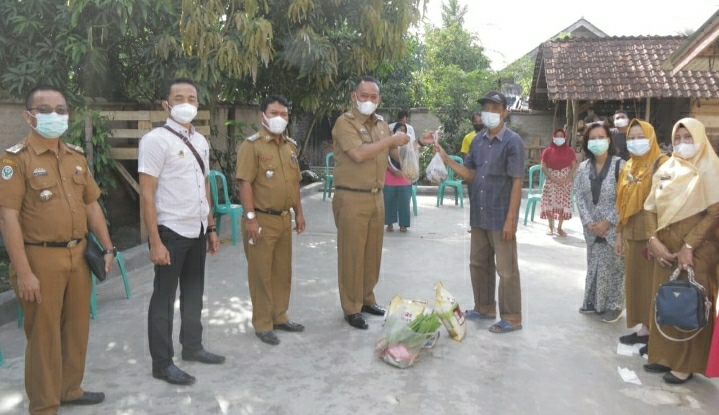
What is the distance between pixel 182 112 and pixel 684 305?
3116 mm

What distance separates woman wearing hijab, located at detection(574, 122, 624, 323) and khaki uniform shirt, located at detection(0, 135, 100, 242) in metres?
3.73

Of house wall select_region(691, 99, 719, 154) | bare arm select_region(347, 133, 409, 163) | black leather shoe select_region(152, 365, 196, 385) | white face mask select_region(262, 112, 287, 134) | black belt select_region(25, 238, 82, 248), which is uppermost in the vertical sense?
house wall select_region(691, 99, 719, 154)

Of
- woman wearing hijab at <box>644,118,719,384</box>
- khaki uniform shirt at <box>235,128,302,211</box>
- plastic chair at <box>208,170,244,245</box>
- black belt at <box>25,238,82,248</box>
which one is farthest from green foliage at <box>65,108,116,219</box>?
woman wearing hijab at <box>644,118,719,384</box>

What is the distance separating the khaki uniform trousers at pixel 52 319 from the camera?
3027 millimetres

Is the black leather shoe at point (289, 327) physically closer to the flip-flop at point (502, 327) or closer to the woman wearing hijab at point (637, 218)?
the flip-flop at point (502, 327)

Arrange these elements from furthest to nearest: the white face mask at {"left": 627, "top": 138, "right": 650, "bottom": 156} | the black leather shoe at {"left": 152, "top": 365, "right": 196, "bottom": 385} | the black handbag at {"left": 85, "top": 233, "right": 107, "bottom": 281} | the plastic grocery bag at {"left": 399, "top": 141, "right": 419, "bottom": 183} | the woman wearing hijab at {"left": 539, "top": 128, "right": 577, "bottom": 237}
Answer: the woman wearing hijab at {"left": 539, "top": 128, "right": 577, "bottom": 237} → the plastic grocery bag at {"left": 399, "top": 141, "right": 419, "bottom": 183} → the white face mask at {"left": 627, "top": 138, "right": 650, "bottom": 156} → the black leather shoe at {"left": 152, "top": 365, "right": 196, "bottom": 385} → the black handbag at {"left": 85, "top": 233, "right": 107, "bottom": 281}

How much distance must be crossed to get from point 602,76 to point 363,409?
1209 centimetres

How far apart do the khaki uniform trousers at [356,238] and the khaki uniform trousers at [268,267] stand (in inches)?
16.8

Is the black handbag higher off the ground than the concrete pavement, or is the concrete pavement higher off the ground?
the black handbag

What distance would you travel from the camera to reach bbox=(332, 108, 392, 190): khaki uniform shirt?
14.8ft

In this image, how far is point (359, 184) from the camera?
4.58 m

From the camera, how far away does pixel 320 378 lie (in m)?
3.77

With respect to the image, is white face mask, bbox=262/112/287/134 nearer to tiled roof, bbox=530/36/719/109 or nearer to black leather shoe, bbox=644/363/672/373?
black leather shoe, bbox=644/363/672/373

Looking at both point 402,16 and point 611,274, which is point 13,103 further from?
point 611,274
